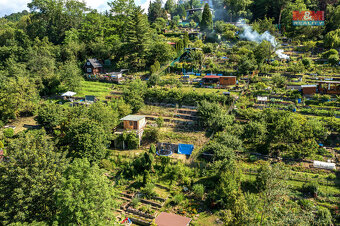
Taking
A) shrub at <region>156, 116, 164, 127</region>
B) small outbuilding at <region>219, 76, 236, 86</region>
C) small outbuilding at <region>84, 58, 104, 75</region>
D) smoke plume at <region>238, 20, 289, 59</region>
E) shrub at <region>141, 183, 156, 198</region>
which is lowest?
shrub at <region>141, 183, 156, 198</region>

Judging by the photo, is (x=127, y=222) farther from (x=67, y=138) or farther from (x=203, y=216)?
(x=67, y=138)

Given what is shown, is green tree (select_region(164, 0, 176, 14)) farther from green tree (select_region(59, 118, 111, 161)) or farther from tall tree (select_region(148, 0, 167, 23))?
green tree (select_region(59, 118, 111, 161))

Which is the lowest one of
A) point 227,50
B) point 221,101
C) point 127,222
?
point 127,222

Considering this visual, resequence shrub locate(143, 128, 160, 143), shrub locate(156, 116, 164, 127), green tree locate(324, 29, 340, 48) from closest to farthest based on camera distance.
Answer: shrub locate(143, 128, 160, 143), shrub locate(156, 116, 164, 127), green tree locate(324, 29, 340, 48)

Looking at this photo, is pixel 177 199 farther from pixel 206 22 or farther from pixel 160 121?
pixel 206 22

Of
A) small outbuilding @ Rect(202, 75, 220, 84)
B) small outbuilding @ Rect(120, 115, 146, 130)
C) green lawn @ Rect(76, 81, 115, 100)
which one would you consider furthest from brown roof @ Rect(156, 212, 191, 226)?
small outbuilding @ Rect(202, 75, 220, 84)

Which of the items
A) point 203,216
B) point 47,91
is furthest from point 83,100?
point 203,216
